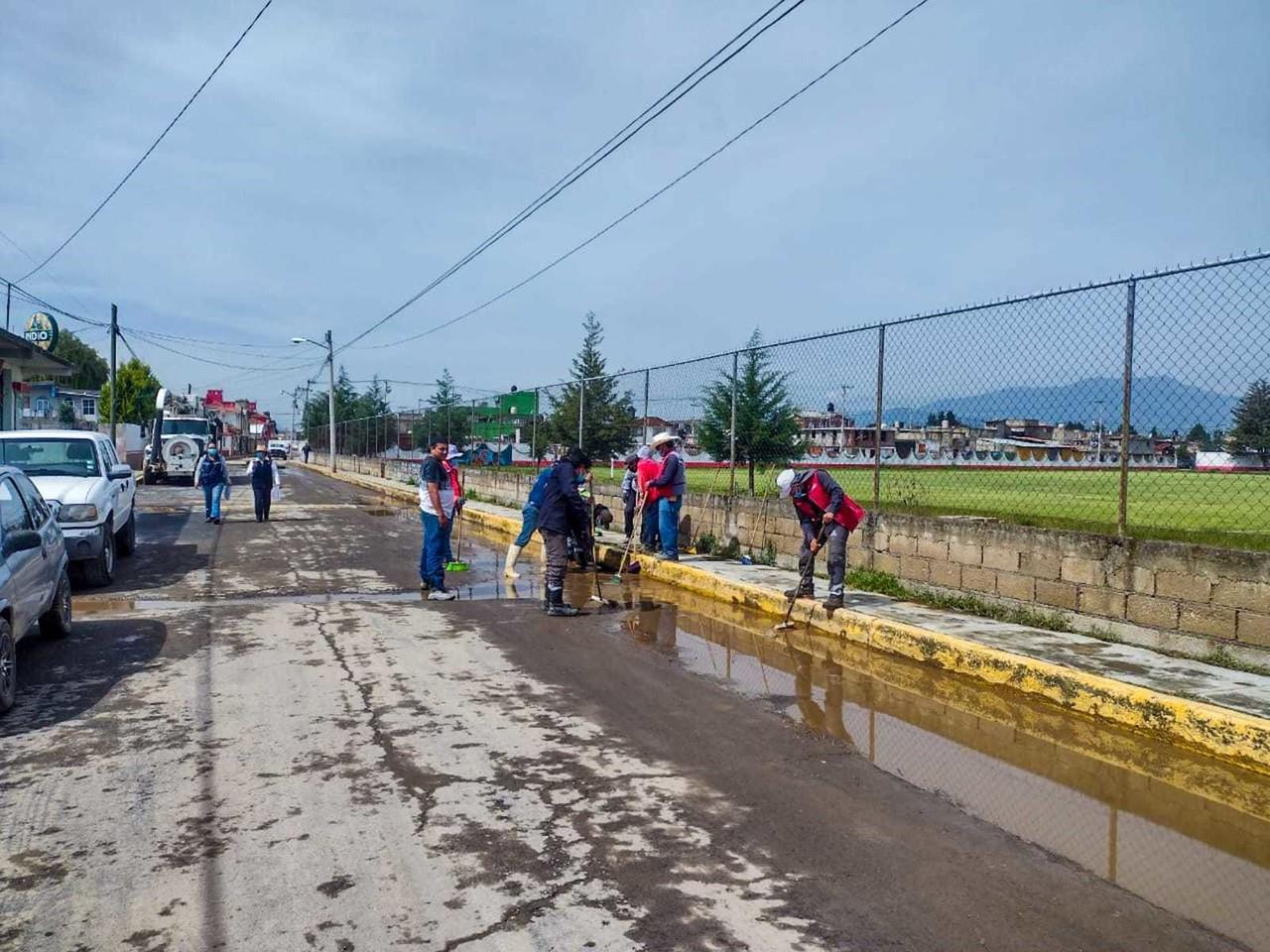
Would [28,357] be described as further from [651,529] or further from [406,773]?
[406,773]

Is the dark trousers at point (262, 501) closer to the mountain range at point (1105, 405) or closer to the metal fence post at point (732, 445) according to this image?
the metal fence post at point (732, 445)

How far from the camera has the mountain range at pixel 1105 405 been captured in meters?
7.60

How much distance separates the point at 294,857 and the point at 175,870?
44cm

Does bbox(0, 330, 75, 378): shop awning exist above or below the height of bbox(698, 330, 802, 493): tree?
above

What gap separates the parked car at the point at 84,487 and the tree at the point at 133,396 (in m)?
52.8

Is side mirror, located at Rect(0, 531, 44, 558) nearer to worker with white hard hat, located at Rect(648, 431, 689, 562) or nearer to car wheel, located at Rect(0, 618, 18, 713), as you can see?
car wheel, located at Rect(0, 618, 18, 713)

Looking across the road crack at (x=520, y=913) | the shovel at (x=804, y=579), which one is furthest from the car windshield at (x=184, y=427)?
the road crack at (x=520, y=913)

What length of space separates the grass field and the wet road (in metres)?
2.53

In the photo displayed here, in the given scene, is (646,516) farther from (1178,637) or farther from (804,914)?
(804,914)

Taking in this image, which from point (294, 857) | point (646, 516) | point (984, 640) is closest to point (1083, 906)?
point (294, 857)

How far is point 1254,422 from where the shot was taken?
746 cm

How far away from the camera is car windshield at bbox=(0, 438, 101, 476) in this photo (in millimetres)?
12578

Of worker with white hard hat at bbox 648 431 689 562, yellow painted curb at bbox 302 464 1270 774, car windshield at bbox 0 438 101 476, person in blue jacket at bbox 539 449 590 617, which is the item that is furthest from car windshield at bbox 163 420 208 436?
yellow painted curb at bbox 302 464 1270 774

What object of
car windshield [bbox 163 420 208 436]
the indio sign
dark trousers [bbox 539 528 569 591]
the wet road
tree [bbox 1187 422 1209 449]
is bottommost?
the wet road
